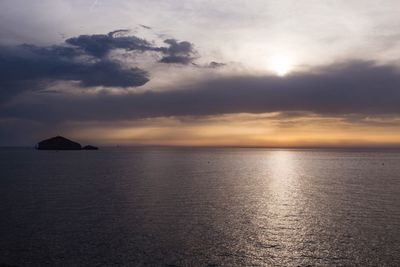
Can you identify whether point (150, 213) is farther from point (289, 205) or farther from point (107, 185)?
point (107, 185)

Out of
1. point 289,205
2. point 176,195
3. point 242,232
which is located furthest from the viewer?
point 176,195

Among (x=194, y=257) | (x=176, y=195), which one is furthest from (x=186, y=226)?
(x=176, y=195)

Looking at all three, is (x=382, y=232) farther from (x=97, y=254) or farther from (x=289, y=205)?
(x=97, y=254)

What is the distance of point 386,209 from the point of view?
55062 millimetres

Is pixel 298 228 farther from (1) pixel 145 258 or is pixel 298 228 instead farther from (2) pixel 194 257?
(1) pixel 145 258

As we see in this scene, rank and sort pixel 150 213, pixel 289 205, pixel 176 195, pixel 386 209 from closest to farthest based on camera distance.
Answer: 1. pixel 150 213
2. pixel 386 209
3. pixel 289 205
4. pixel 176 195

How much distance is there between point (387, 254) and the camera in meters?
33.1

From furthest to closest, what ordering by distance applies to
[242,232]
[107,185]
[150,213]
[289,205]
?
[107,185] < [289,205] < [150,213] < [242,232]

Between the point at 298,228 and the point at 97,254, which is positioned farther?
the point at 298,228

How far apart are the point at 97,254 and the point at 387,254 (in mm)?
24642

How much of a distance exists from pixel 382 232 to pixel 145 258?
992 inches

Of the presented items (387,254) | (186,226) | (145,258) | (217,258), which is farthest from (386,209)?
(145,258)

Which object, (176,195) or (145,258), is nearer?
(145,258)

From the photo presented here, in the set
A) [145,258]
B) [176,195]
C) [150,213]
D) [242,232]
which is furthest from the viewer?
[176,195]
